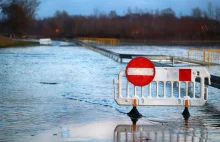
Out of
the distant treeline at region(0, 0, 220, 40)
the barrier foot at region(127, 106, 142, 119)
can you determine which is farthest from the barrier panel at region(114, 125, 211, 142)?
the distant treeline at region(0, 0, 220, 40)

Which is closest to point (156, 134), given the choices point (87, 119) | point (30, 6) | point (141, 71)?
point (87, 119)

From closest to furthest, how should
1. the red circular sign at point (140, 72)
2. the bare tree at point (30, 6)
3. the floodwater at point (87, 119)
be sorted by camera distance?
1. the floodwater at point (87, 119)
2. the red circular sign at point (140, 72)
3. the bare tree at point (30, 6)

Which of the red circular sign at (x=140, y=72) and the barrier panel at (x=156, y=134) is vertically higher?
the red circular sign at (x=140, y=72)

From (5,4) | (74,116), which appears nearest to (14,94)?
(74,116)

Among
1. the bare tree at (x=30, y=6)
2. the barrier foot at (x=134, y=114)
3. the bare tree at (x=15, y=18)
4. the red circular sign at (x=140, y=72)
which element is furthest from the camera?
the bare tree at (x=30, y=6)

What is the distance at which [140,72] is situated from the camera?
12.1 m

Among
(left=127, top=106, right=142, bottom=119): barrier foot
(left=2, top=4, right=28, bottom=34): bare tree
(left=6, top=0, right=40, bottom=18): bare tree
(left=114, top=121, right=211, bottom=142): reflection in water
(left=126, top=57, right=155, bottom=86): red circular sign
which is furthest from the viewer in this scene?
(left=6, top=0, right=40, bottom=18): bare tree

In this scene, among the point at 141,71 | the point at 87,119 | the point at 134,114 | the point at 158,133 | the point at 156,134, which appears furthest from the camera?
the point at 134,114

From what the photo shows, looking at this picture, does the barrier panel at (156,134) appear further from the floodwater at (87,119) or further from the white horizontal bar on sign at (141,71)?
the white horizontal bar on sign at (141,71)

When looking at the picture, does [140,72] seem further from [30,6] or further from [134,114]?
[30,6]

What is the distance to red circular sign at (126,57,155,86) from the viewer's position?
39.3 ft

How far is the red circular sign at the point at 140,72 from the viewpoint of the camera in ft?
39.3

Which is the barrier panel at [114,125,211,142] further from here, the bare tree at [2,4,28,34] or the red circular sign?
the bare tree at [2,4,28,34]

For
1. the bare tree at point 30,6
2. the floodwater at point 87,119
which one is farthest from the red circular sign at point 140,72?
the bare tree at point 30,6
